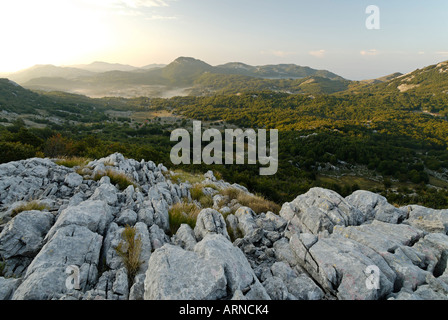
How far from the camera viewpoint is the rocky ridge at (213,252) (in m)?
4.38

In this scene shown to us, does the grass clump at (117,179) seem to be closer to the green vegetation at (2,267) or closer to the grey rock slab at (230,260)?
the green vegetation at (2,267)

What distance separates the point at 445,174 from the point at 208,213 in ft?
249

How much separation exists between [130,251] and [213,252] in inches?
94.2

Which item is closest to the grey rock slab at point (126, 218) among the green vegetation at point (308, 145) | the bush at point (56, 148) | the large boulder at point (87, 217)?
the large boulder at point (87, 217)

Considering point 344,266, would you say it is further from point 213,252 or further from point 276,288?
point 213,252

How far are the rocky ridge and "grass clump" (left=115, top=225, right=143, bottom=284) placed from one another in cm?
14

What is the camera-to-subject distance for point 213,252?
5.02 meters

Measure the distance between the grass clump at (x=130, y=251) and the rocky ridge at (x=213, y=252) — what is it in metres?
0.14

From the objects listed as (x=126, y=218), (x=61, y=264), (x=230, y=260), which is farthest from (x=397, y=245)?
(x=61, y=264)

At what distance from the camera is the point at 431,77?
181 meters

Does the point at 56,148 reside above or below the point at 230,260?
above

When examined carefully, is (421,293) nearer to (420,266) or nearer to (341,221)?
(420,266)

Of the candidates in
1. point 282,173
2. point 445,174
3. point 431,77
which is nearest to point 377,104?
point 431,77

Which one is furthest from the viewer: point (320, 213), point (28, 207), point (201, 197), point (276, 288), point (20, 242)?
point (201, 197)
